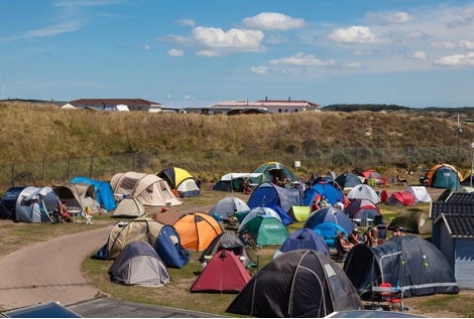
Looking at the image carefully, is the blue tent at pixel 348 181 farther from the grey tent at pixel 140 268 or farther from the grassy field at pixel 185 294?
the grey tent at pixel 140 268

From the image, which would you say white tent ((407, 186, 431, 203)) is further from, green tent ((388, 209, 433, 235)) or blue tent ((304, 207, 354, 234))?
blue tent ((304, 207, 354, 234))

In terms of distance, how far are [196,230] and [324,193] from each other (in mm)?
11310

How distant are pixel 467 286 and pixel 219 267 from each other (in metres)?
6.79

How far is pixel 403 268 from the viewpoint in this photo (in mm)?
17125

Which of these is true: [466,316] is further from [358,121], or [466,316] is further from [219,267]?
[358,121]

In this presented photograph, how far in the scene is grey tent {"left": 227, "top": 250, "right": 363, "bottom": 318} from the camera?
14.6m

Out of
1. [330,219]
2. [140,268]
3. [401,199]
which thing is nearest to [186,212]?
[330,219]

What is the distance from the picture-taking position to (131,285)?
1777 cm

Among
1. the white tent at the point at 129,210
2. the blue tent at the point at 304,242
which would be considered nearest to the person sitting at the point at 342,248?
the blue tent at the point at 304,242

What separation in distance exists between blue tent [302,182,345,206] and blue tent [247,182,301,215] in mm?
1492

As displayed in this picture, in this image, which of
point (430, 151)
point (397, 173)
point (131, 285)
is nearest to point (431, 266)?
point (131, 285)

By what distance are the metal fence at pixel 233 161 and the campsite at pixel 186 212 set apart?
0.10 meters

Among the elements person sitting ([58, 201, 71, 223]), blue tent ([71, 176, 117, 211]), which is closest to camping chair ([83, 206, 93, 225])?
person sitting ([58, 201, 71, 223])

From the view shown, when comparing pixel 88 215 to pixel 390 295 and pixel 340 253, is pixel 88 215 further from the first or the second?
pixel 390 295
